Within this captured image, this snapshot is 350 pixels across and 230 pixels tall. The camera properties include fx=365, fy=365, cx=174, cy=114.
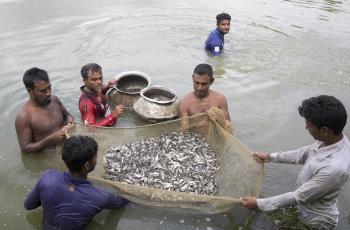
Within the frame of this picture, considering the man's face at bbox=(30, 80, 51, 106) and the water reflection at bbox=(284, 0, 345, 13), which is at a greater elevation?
the man's face at bbox=(30, 80, 51, 106)

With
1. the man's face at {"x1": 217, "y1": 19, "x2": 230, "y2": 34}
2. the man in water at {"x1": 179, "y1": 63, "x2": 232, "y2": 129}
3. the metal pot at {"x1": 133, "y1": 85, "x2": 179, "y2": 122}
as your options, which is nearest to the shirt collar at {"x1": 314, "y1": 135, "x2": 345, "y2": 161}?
the man in water at {"x1": 179, "y1": 63, "x2": 232, "y2": 129}

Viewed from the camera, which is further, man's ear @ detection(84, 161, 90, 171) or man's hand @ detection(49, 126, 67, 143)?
man's hand @ detection(49, 126, 67, 143)

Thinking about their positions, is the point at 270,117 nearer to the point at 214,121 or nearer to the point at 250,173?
the point at 214,121

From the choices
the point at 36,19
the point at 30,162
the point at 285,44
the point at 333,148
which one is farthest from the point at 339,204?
the point at 36,19

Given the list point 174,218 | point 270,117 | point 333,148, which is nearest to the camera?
Answer: point 333,148

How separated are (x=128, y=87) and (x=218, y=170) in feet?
9.93

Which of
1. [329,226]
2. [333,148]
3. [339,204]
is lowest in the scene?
[339,204]

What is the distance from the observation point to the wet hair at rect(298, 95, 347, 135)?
2.94 meters

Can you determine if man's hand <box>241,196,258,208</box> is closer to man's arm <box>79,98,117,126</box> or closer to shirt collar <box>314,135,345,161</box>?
shirt collar <box>314,135,345,161</box>

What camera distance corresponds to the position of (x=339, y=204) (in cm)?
433

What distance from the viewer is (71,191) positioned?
3.32 meters

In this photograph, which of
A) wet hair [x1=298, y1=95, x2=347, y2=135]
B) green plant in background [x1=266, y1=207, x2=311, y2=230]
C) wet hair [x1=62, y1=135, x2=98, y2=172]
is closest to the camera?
wet hair [x1=298, y1=95, x2=347, y2=135]

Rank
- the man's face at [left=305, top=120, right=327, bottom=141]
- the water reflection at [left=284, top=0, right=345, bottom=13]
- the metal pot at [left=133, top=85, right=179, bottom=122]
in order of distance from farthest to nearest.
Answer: the water reflection at [left=284, top=0, right=345, bottom=13] → the metal pot at [left=133, top=85, right=179, bottom=122] → the man's face at [left=305, top=120, right=327, bottom=141]

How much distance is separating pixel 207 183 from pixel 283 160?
0.88 metres
